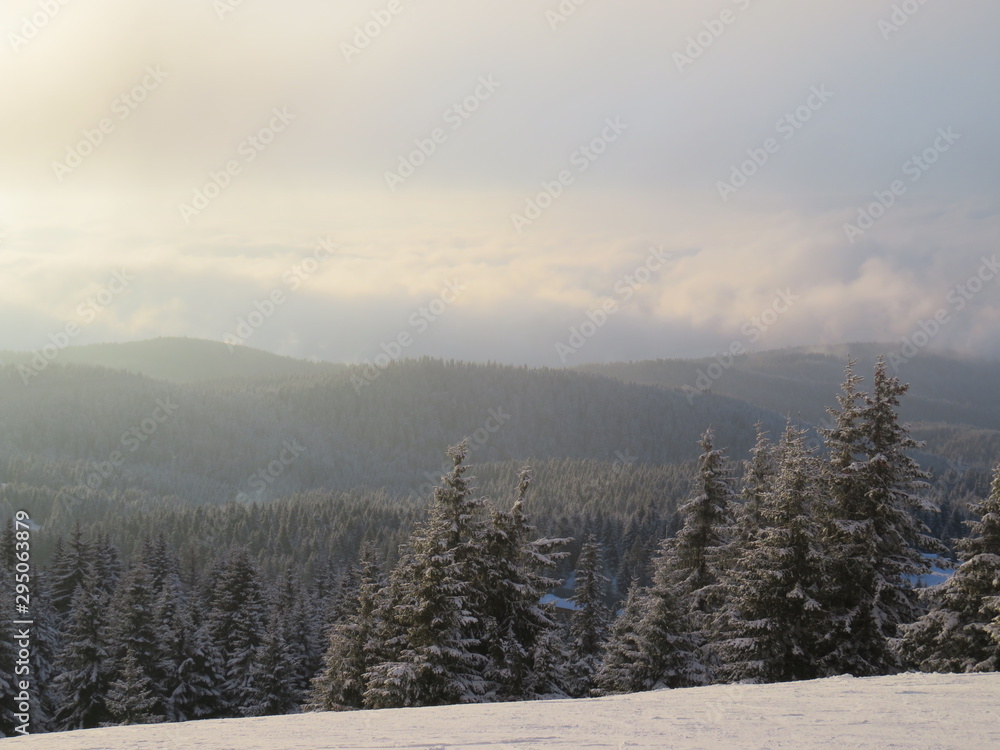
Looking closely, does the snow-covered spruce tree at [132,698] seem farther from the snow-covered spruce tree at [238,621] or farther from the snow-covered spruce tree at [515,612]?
the snow-covered spruce tree at [515,612]

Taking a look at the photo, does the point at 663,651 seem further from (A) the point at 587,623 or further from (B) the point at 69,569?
(B) the point at 69,569

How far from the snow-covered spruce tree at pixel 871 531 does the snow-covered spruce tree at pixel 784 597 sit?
53 centimetres

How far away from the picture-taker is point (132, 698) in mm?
33281

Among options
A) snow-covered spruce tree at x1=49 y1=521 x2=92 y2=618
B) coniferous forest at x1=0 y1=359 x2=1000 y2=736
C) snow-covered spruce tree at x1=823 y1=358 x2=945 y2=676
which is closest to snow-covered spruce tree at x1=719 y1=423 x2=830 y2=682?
coniferous forest at x1=0 y1=359 x2=1000 y2=736

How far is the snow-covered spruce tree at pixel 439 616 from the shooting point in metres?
19.4

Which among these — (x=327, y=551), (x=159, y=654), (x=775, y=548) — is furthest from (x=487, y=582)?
(x=327, y=551)

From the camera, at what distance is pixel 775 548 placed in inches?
748

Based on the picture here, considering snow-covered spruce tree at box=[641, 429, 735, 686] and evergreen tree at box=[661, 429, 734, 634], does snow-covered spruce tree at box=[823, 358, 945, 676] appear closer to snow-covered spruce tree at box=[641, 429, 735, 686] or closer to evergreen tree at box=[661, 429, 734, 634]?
snow-covered spruce tree at box=[641, 429, 735, 686]

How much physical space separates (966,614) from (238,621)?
3863 centimetres

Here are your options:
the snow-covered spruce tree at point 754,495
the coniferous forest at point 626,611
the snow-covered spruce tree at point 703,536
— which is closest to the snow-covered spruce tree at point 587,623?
the coniferous forest at point 626,611

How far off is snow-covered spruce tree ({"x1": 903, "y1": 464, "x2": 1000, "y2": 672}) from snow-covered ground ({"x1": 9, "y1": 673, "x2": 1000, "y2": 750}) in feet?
15.6

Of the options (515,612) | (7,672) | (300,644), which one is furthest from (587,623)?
(7,672)

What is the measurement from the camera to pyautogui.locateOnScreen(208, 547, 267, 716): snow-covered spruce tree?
40.8 m

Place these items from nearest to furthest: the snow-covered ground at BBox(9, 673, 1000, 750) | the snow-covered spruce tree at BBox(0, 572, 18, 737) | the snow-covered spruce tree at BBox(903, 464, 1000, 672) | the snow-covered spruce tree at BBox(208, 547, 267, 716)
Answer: the snow-covered ground at BBox(9, 673, 1000, 750), the snow-covered spruce tree at BBox(903, 464, 1000, 672), the snow-covered spruce tree at BBox(0, 572, 18, 737), the snow-covered spruce tree at BBox(208, 547, 267, 716)
